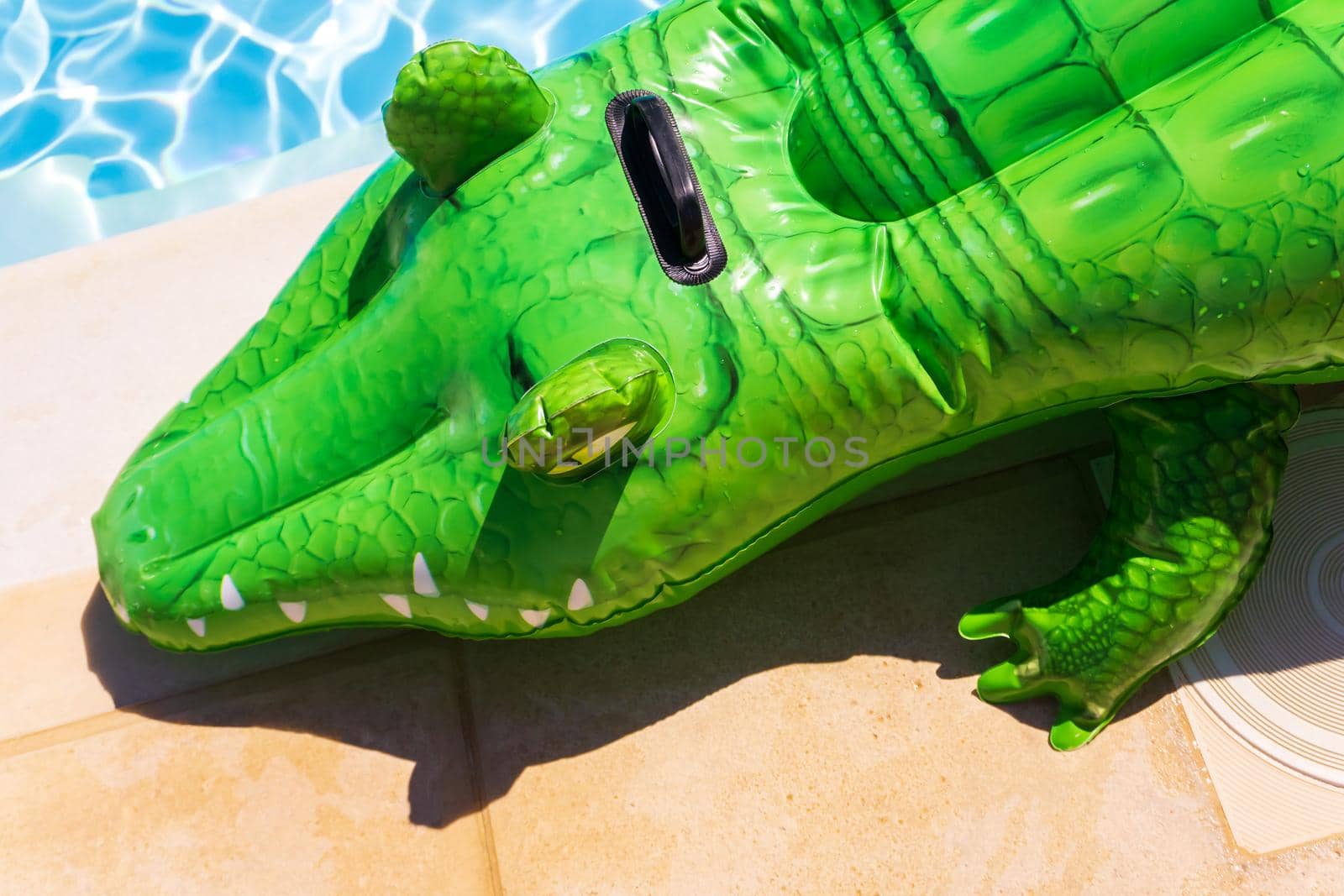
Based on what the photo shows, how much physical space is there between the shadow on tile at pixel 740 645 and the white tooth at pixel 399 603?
41cm

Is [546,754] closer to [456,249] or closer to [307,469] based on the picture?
[307,469]

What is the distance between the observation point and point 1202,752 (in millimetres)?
2039

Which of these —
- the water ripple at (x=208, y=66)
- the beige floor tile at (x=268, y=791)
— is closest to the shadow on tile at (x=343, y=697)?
the beige floor tile at (x=268, y=791)

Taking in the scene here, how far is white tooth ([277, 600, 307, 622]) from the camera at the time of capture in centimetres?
178

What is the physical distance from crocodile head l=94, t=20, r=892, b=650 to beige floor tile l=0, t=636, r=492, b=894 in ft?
1.03

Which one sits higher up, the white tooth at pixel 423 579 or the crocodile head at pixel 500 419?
the crocodile head at pixel 500 419

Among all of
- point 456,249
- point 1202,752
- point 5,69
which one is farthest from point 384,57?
point 1202,752

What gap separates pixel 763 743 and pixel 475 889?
2.07 feet

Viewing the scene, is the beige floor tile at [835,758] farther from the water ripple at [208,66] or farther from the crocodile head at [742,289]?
the water ripple at [208,66]

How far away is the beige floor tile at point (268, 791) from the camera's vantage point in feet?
6.50

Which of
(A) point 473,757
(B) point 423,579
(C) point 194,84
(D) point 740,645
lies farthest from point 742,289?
(C) point 194,84

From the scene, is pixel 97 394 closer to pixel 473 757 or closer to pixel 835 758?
pixel 473 757

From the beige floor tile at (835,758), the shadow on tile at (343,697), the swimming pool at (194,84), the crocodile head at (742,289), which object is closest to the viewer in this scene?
the crocodile head at (742,289)

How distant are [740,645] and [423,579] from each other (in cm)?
76
